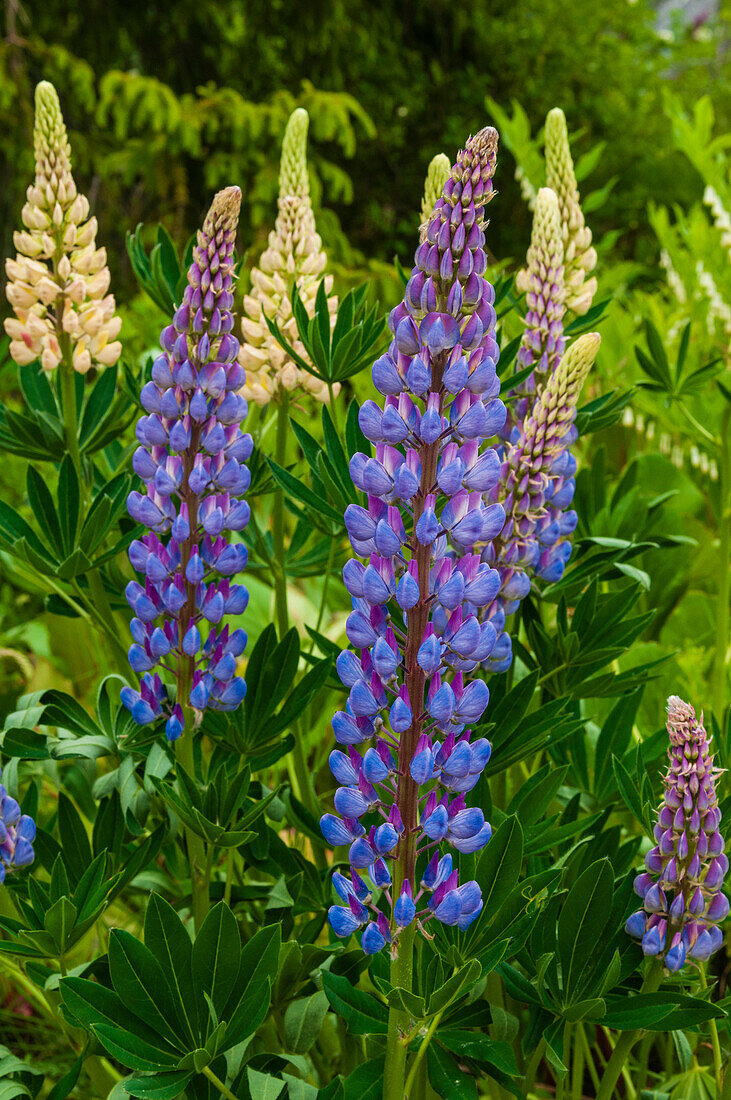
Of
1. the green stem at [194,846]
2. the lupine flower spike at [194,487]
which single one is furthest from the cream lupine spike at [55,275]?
the green stem at [194,846]

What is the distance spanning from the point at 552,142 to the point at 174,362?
876mm

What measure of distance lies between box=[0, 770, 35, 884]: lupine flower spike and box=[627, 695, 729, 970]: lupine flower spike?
0.69 m

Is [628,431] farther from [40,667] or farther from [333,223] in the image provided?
[333,223]

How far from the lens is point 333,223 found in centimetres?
592

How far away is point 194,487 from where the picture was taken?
112 cm

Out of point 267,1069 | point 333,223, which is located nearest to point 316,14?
point 333,223

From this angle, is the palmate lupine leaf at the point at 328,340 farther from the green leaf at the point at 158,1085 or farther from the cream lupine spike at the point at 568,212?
the green leaf at the point at 158,1085

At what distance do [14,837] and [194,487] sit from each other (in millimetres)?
461

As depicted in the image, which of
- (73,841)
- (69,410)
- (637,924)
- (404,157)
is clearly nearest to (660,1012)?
(637,924)

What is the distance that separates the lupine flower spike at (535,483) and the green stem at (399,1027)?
36 cm

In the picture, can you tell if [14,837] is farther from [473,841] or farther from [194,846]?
[473,841]

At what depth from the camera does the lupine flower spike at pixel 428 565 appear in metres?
0.85

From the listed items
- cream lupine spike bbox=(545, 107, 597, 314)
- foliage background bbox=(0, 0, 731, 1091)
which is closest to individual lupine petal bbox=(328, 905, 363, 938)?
foliage background bbox=(0, 0, 731, 1091)

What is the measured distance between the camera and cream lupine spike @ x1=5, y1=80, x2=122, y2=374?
56.2 inches
